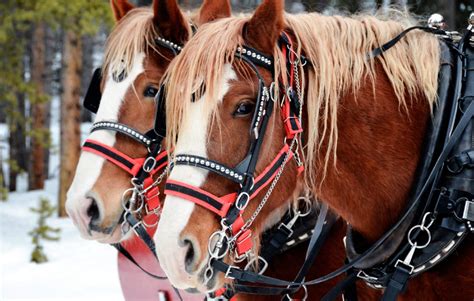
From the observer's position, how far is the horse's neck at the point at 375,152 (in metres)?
2.34

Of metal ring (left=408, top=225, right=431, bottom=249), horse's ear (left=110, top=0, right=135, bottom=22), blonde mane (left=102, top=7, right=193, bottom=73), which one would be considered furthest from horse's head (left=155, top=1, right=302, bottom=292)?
horse's ear (left=110, top=0, right=135, bottom=22)

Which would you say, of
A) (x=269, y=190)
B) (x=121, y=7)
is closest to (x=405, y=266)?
(x=269, y=190)

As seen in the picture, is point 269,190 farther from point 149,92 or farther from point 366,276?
point 149,92

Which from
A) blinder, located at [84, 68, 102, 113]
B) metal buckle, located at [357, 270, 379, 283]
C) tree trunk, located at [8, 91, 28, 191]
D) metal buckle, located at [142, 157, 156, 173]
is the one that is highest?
blinder, located at [84, 68, 102, 113]

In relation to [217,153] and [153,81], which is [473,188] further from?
[153,81]

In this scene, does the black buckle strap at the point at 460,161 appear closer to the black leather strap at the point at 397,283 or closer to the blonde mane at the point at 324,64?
the blonde mane at the point at 324,64

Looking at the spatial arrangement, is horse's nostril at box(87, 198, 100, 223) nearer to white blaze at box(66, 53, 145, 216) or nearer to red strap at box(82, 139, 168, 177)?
white blaze at box(66, 53, 145, 216)

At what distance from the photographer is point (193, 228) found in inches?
79.5

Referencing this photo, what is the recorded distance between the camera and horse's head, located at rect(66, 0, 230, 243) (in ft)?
9.48

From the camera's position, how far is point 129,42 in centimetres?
312

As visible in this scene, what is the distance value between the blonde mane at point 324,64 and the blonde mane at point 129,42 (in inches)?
32.4

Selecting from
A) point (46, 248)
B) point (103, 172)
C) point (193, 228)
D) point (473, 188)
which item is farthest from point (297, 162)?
point (46, 248)

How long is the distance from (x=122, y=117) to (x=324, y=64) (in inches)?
44.2

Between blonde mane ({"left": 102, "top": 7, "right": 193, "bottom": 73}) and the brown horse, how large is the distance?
2.88 ft
